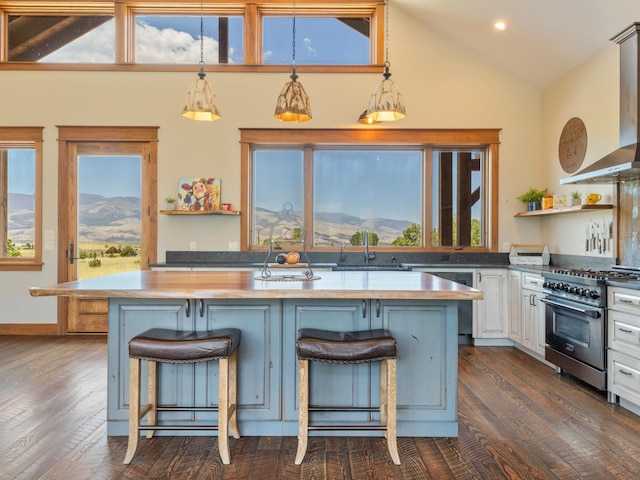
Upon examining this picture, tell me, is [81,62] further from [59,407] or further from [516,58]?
[516,58]

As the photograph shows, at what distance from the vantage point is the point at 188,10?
508cm

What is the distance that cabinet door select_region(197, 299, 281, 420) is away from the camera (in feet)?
8.02

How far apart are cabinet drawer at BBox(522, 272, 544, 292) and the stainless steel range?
135mm

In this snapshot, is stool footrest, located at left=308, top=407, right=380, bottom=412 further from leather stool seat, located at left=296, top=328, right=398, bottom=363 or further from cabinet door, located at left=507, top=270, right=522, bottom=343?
cabinet door, located at left=507, top=270, right=522, bottom=343

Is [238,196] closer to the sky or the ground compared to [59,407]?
closer to the sky

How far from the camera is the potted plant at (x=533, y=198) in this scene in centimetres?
477

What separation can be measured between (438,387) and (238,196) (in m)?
3.42

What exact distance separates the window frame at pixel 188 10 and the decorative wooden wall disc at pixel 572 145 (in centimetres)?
224

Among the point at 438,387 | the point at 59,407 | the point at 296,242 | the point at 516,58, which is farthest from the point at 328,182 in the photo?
the point at 59,407

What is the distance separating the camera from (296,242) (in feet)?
16.9

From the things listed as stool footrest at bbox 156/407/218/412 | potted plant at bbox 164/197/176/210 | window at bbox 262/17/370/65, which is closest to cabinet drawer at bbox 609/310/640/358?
stool footrest at bbox 156/407/218/412

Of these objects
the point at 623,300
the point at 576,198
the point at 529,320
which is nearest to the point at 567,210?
the point at 576,198

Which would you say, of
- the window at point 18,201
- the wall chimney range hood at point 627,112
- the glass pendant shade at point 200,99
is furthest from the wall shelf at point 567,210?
the window at point 18,201

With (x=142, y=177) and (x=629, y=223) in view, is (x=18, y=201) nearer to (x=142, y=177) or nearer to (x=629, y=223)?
(x=142, y=177)
